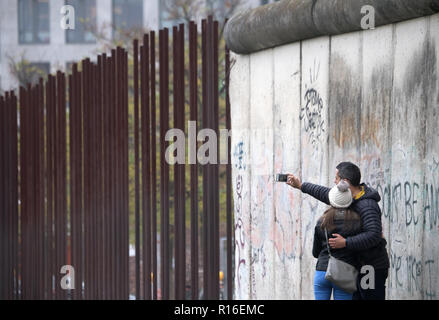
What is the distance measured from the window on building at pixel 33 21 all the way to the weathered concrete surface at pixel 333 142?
39995 millimetres

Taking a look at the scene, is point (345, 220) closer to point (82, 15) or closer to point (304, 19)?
point (304, 19)

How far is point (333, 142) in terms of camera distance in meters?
5.59

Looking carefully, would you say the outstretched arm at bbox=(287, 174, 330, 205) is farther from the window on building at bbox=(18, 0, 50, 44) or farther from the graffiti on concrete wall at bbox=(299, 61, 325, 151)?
the window on building at bbox=(18, 0, 50, 44)

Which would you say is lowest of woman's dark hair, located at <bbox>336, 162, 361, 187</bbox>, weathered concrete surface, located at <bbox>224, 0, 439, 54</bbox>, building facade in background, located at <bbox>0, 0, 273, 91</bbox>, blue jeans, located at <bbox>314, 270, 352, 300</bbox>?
blue jeans, located at <bbox>314, 270, 352, 300</bbox>

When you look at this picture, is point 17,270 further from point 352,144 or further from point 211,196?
point 352,144

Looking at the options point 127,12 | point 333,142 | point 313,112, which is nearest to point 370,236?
point 333,142

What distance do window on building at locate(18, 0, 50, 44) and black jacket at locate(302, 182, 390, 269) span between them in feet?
138

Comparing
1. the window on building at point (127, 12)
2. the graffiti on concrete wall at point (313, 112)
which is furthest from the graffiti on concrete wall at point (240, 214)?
the window on building at point (127, 12)

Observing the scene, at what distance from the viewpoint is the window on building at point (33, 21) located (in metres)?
45.2

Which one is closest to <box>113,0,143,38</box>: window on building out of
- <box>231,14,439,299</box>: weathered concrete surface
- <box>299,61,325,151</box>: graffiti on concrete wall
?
<box>231,14,439,299</box>: weathered concrete surface

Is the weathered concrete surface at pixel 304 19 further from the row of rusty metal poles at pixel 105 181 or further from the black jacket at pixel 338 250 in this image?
the black jacket at pixel 338 250

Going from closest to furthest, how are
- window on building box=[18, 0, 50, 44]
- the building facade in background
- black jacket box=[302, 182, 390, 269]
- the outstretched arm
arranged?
black jacket box=[302, 182, 390, 269] < the outstretched arm < the building facade in background < window on building box=[18, 0, 50, 44]

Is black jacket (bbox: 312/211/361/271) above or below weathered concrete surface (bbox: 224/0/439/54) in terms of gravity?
below

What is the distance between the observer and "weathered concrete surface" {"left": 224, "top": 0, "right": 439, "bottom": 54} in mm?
4879
